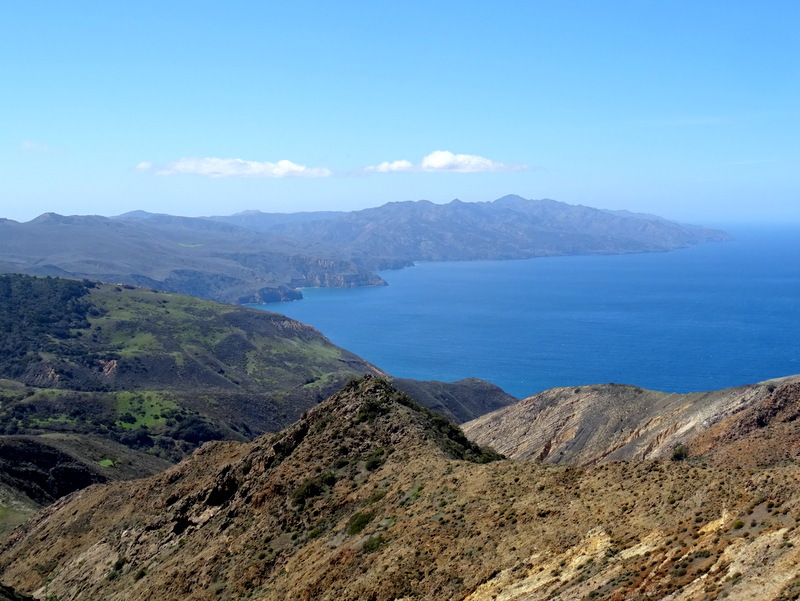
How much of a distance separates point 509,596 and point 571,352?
182331 mm

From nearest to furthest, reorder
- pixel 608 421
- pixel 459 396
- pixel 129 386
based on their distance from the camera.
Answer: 1. pixel 608 421
2. pixel 129 386
3. pixel 459 396

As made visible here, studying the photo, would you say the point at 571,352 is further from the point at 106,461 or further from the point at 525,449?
the point at 106,461

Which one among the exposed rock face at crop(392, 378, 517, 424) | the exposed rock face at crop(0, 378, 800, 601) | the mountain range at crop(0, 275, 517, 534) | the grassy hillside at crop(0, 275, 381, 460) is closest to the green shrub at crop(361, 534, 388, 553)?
the exposed rock face at crop(0, 378, 800, 601)

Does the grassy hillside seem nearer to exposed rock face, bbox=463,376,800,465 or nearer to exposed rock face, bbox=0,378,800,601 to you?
exposed rock face, bbox=463,376,800,465

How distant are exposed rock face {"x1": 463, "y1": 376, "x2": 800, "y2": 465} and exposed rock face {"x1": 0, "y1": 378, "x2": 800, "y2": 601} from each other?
2906 centimetres

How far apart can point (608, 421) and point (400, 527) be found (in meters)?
48.4

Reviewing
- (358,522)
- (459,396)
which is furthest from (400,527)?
(459,396)

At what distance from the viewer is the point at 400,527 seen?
1128 inches

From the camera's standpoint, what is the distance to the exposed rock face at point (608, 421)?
6419cm

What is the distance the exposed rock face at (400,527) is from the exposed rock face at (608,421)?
29.1 metres

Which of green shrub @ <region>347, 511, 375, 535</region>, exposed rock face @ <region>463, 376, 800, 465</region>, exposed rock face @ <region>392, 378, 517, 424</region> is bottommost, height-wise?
exposed rock face @ <region>392, 378, 517, 424</region>

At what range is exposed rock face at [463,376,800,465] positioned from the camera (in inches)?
2527

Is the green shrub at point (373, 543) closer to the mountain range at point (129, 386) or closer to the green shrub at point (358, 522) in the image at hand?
the green shrub at point (358, 522)

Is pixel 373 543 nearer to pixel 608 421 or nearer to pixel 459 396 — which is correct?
pixel 608 421
